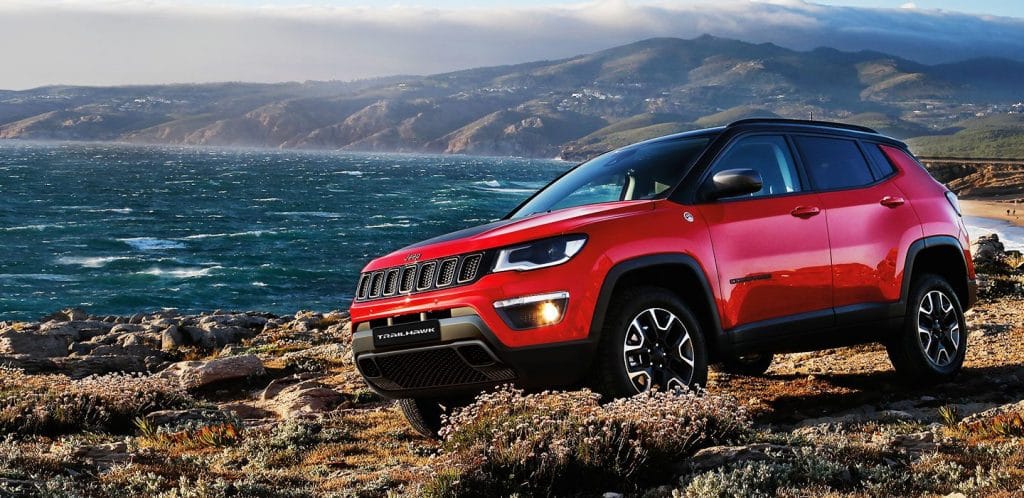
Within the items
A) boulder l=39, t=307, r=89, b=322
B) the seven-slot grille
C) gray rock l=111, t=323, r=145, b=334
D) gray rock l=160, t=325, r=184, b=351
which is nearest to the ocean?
boulder l=39, t=307, r=89, b=322

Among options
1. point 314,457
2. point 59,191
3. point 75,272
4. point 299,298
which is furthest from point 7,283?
point 59,191

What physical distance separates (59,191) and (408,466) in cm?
10578

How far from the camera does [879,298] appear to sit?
804 cm

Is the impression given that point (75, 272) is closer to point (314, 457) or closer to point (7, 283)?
point (7, 283)

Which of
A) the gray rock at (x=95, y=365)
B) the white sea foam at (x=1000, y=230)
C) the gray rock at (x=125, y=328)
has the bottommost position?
the white sea foam at (x=1000, y=230)

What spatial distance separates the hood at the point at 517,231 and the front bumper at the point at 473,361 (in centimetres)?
46

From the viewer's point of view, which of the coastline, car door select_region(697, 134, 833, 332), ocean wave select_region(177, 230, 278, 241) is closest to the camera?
car door select_region(697, 134, 833, 332)

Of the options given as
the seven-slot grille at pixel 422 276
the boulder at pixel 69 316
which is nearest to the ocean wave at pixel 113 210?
the boulder at pixel 69 316

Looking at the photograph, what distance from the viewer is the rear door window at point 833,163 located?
7.93 meters

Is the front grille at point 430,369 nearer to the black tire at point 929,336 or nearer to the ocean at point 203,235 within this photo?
the black tire at point 929,336

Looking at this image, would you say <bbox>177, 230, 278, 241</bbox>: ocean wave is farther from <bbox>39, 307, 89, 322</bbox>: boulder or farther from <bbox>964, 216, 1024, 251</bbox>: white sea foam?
<bbox>964, 216, 1024, 251</bbox>: white sea foam

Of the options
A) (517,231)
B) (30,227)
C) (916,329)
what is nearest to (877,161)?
(916,329)

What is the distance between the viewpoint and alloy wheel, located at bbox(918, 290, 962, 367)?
8562 mm

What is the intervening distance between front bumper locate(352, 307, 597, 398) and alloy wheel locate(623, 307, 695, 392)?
1.19 ft
